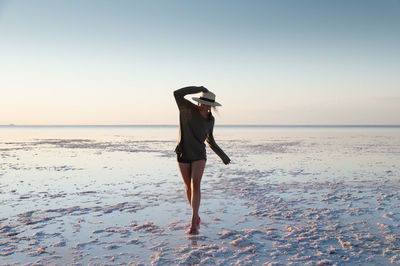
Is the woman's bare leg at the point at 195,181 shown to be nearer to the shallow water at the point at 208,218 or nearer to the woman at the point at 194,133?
the woman at the point at 194,133

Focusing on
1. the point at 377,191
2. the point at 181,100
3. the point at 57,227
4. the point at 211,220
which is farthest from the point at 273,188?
the point at 57,227

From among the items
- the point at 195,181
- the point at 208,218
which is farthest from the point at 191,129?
the point at 208,218

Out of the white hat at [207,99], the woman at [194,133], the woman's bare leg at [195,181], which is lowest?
the woman's bare leg at [195,181]

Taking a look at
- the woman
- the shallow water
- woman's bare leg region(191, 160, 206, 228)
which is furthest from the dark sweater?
the shallow water

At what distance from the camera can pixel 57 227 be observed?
16.9 feet

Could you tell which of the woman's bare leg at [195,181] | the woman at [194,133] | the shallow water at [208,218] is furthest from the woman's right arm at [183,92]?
the shallow water at [208,218]

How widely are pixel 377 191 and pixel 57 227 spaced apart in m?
7.23

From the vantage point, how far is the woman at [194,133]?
4793mm

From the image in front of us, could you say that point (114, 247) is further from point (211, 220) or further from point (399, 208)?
point (399, 208)

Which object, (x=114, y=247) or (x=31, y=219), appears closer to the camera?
(x=114, y=247)

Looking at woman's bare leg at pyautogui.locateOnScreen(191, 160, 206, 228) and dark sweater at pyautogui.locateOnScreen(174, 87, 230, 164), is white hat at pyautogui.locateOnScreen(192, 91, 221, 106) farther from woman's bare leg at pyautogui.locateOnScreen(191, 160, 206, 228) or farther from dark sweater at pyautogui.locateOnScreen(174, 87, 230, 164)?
woman's bare leg at pyautogui.locateOnScreen(191, 160, 206, 228)

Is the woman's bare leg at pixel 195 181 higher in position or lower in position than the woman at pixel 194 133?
lower

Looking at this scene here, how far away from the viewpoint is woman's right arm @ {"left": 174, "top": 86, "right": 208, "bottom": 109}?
4754 mm

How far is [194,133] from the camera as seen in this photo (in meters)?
4.93
